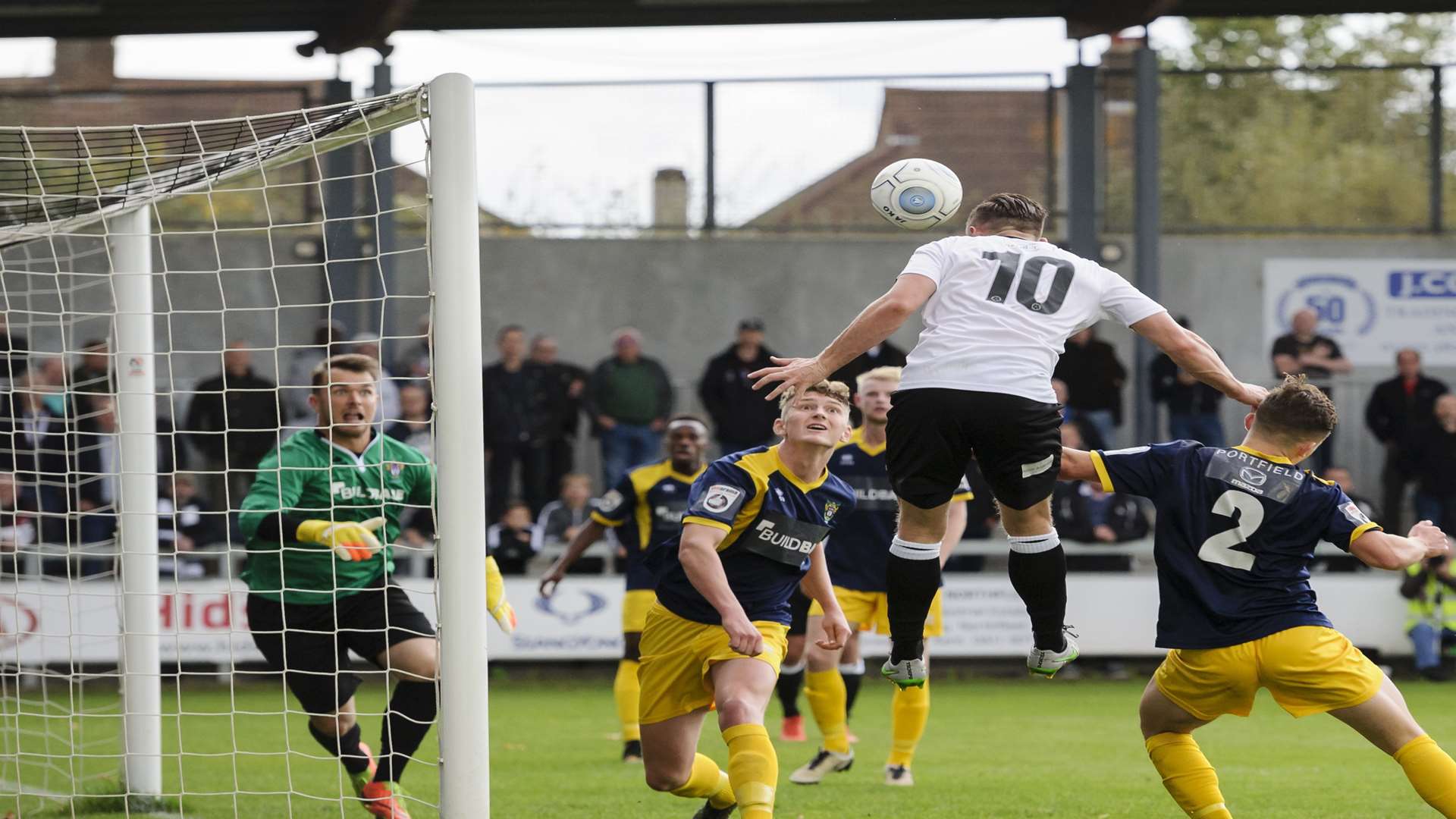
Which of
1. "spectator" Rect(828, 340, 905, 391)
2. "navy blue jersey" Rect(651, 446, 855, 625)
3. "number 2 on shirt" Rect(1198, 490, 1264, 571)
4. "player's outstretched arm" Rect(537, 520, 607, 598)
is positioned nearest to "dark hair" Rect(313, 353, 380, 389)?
"navy blue jersey" Rect(651, 446, 855, 625)

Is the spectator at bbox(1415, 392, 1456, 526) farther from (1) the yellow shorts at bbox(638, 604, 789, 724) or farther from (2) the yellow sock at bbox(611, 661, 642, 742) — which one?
(1) the yellow shorts at bbox(638, 604, 789, 724)

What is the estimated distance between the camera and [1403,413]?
14664 millimetres

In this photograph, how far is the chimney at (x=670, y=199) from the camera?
1625 cm

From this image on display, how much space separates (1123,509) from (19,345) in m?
10.1

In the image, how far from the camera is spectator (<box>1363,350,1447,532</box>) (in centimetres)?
1453

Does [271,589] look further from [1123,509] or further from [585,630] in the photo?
A: [1123,509]

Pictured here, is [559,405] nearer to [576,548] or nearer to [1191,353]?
[576,548]

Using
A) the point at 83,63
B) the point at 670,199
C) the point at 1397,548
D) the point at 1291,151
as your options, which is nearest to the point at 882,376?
the point at 1397,548

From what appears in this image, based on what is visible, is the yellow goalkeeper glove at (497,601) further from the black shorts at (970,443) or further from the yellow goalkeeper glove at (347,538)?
the black shorts at (970,443)

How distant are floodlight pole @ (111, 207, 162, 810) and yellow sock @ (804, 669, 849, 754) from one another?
332 centimetres

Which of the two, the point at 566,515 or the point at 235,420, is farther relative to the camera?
the point at 566,515

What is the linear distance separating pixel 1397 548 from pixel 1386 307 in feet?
38.1

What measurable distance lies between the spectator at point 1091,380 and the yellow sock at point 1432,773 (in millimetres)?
9165

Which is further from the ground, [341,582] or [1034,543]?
[1034,543]
